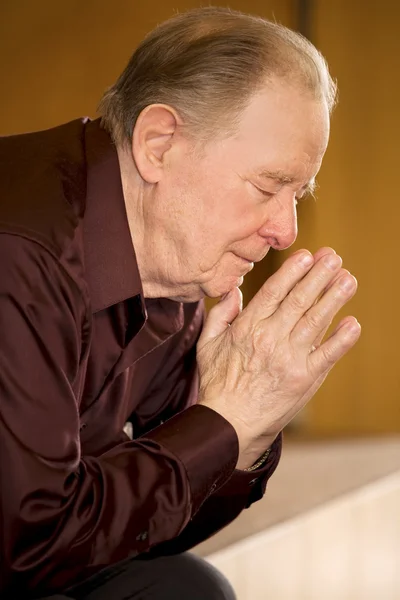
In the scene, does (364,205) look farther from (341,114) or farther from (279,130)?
(279,130)

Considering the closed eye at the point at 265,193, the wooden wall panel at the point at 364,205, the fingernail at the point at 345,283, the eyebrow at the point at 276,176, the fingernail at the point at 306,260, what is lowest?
the wooden wall panel at the point at 364,205

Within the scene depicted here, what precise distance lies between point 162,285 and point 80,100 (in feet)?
7.14

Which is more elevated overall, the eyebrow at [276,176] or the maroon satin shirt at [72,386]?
the eyebrow at [276,176]

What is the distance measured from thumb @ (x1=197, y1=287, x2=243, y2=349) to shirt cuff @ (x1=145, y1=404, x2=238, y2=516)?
0.19 metres

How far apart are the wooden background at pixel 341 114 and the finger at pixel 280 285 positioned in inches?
85.4

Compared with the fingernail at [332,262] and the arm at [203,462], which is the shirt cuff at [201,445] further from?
the fingernail at [332,262]

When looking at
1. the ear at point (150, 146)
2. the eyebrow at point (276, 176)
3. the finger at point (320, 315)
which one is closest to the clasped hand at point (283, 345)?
the finger at point (320, 315)

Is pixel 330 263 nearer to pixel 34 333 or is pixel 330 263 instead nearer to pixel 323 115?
pixel 323 115

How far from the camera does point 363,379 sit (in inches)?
158

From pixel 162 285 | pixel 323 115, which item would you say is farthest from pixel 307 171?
pixel 162 285

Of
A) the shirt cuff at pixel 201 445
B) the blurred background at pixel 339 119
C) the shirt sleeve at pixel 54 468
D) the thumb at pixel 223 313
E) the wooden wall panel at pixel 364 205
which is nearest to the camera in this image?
the shirt sleeve at pixel 54 468

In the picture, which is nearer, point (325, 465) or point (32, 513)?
point (32, 513)

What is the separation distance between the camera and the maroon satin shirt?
3.64 ft

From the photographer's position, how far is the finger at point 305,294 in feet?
4.29
